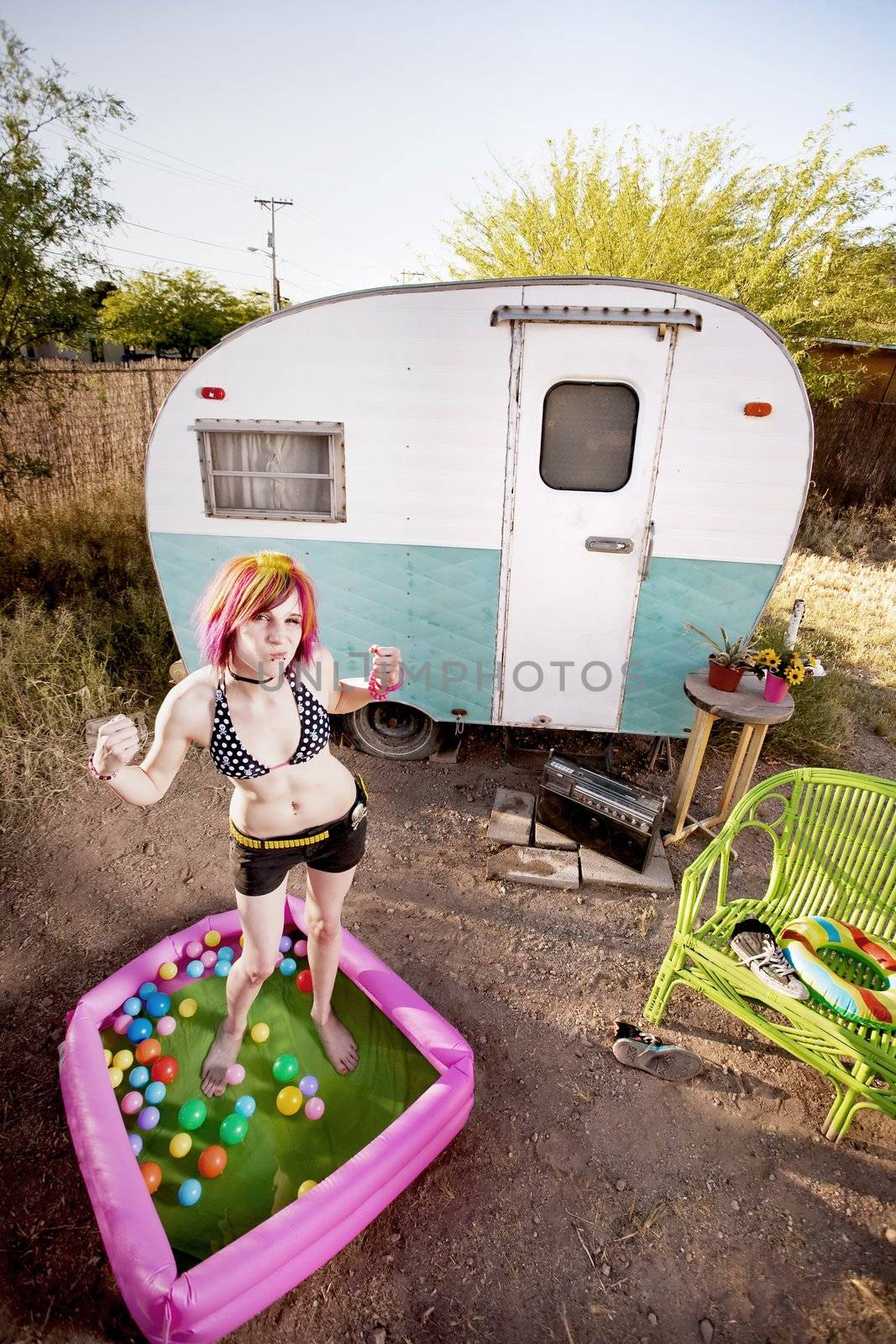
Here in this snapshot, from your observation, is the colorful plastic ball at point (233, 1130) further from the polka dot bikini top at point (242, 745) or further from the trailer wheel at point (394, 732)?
the trailer wheel at point (394, 732)

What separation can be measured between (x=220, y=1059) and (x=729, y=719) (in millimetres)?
3389

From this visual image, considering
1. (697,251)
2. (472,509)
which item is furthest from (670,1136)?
(697,251)

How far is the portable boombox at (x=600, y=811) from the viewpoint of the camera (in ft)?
12.5

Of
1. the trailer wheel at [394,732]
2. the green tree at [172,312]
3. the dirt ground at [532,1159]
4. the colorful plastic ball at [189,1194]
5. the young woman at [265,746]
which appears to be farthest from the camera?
the green tree at [172,312]

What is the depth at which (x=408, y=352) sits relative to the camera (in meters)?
3.83

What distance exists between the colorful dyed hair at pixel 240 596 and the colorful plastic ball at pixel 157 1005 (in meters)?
1.70

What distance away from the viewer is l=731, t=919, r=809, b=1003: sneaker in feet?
7.95

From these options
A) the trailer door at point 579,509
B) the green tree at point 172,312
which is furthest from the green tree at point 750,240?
the green tree at point 172,312

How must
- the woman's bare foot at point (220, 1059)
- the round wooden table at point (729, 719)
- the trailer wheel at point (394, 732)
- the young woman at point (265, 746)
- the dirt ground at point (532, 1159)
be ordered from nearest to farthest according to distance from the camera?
the young woman at point (265, 746) < the dirt ground at point (532, 1159) < the woman's bare foot at point (220, 1059) < the round wooden table at point (729, 719) < the trailer wheel at point (394, 732)

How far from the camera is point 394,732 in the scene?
5027mm

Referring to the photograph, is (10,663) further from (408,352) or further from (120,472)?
(120,472)

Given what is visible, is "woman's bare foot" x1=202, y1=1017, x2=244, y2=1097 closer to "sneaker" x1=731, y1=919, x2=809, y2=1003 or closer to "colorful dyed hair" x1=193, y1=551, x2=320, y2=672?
"colorful dyed hair" x1=193, y1=551, x2=320, y2=672

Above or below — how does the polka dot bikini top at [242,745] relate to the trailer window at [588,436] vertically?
below

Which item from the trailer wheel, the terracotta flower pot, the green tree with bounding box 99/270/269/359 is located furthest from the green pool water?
the green tree with bounding box 99/270/269/359
